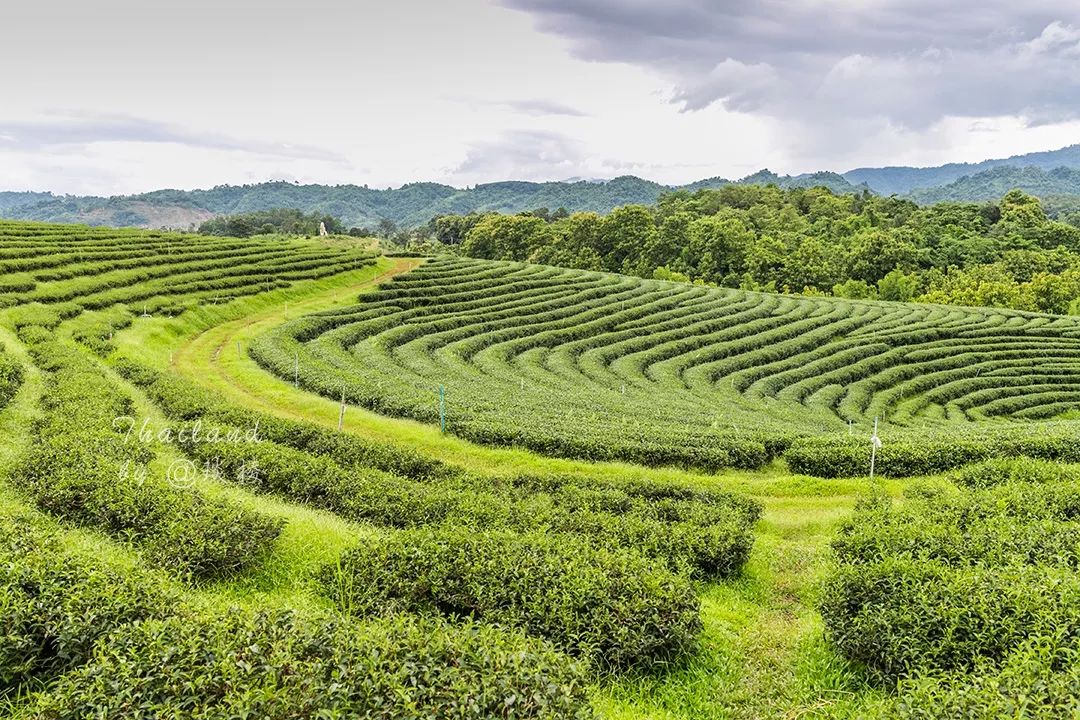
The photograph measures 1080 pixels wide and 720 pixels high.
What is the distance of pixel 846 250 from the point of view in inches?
3728

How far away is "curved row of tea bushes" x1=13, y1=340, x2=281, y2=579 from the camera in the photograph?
32.0 ft

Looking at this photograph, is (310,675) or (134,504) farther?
(134,504)

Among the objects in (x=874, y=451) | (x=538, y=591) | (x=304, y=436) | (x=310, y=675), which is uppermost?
(x=310, y=675)

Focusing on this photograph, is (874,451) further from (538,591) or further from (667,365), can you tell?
(667,365)

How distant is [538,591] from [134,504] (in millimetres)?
6876

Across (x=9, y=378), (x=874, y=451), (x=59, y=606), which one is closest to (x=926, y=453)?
(x=874, y=451)

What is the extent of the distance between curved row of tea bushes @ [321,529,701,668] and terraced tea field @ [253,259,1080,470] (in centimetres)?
946

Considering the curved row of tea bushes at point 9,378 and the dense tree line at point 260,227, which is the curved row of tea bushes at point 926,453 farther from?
the dense tree line at point 260,227

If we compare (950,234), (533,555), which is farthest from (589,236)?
(533,555)

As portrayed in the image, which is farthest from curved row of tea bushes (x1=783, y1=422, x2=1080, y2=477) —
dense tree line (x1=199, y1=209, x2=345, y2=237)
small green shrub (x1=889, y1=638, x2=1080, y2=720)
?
dense tree line (x1=199, y1=209, x2=345, y2=237)

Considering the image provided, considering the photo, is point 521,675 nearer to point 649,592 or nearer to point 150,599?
point 649,592

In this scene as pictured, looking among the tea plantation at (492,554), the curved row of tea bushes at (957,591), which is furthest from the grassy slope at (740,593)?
the curved row of tea bushes at (957,591)

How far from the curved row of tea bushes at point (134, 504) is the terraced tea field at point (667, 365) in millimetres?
9249

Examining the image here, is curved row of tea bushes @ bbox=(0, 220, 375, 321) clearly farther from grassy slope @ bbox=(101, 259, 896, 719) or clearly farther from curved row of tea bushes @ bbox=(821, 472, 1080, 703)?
curved row of tea bushes @ bbox=(821, 472, 1080, 703)
